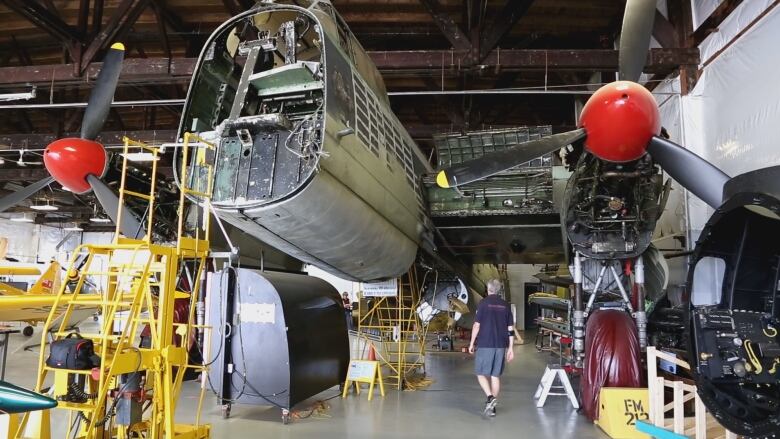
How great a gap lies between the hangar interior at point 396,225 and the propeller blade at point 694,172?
26 mm

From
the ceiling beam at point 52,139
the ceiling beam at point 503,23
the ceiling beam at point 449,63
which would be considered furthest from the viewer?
the ceiling beam at point 52,139

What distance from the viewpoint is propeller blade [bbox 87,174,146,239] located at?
23.3 feet

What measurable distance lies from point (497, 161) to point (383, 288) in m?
3.60

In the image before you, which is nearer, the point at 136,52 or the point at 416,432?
the point at 416,432

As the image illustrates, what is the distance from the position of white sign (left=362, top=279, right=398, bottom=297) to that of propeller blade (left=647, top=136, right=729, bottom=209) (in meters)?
4.31

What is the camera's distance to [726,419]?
308 centimetres

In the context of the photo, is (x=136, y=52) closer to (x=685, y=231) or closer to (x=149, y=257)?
(x=149, y=257)

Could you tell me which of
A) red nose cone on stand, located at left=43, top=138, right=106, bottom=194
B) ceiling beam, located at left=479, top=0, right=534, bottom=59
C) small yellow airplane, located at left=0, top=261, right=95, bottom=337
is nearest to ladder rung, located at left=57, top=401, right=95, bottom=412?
small yellow airplane, located at left=0, top=261, right=95, bottom=337

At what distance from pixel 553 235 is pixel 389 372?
15.3 feet

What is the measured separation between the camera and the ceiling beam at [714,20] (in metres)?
8.05

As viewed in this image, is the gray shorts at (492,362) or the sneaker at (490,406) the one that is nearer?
the sneaker at (490,406)

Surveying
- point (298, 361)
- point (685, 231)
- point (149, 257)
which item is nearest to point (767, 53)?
point (685, 231)

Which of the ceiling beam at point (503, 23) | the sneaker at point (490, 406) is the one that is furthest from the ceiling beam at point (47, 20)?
the sneaker at point (490, 406)

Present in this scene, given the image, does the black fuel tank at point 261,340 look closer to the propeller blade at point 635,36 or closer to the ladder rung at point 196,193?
the ladder rung at point 196,193
